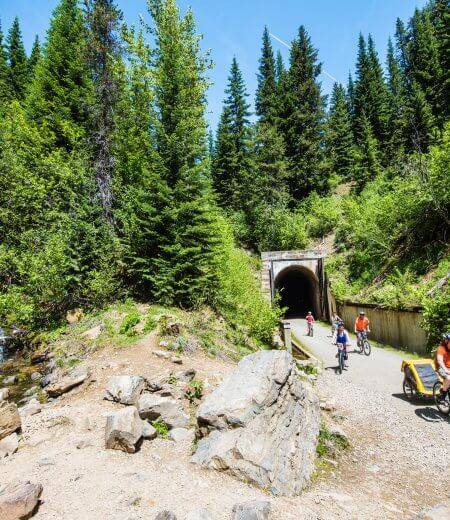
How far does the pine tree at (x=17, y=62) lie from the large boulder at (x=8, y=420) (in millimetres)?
41453

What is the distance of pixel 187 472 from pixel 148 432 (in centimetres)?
130

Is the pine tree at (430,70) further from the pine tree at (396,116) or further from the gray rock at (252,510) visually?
the gray rock at (252,510)

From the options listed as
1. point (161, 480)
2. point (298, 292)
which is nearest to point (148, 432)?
point (161, 480)

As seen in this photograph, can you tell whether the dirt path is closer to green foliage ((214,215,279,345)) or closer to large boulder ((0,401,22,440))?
green foliage ((214,215,279,345))

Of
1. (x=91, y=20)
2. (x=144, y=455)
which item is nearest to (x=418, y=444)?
(x=144, y=455)

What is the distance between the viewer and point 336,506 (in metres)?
4.98

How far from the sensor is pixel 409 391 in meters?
9.38

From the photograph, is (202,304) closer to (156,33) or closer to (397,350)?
(397,350)

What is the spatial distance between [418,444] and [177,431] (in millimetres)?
4971

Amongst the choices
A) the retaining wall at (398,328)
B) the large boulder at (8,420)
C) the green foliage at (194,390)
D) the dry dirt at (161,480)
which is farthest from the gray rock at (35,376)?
the retaining wall at (398,328)

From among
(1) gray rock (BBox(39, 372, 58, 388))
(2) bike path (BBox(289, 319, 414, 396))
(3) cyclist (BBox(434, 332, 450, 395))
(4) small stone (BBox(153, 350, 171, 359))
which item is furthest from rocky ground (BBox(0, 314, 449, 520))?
(2) bike path (BBox(289, 319, 414, 396))

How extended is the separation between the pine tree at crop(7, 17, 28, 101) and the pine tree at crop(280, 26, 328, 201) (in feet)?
104

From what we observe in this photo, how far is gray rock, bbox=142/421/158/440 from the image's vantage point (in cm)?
637

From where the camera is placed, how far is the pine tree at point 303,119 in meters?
40.2
